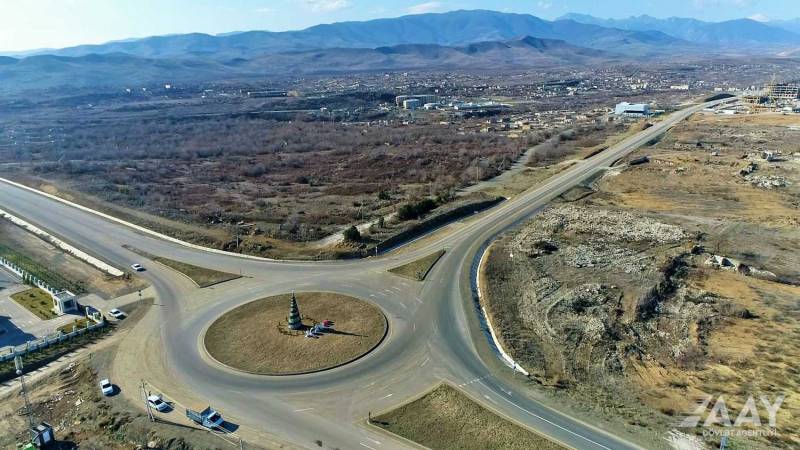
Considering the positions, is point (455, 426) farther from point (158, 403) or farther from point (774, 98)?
point (774, 98)

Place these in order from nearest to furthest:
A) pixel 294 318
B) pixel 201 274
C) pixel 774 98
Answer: pixel 294 318 → pixel 201 274 → pixel 774 98

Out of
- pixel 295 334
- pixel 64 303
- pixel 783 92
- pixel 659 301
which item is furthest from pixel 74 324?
pixel 783 92

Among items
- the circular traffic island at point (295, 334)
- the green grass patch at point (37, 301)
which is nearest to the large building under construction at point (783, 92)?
the circular traffic island at point (295, 334)

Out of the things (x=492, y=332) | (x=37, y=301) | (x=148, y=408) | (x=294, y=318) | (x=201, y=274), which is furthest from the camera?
(x=201, y=274)

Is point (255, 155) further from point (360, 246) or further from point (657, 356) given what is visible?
point (657, 356)

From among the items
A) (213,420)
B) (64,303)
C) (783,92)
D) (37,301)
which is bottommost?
(213,420)

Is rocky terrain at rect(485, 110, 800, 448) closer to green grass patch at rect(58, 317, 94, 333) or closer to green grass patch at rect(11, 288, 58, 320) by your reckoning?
green grass patch at rect(58, 317, 94, 333)

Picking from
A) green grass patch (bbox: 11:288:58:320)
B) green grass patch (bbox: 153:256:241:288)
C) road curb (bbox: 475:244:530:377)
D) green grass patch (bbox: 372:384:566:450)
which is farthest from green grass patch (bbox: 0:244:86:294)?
road curb (bbox: 475:244:530:377)
